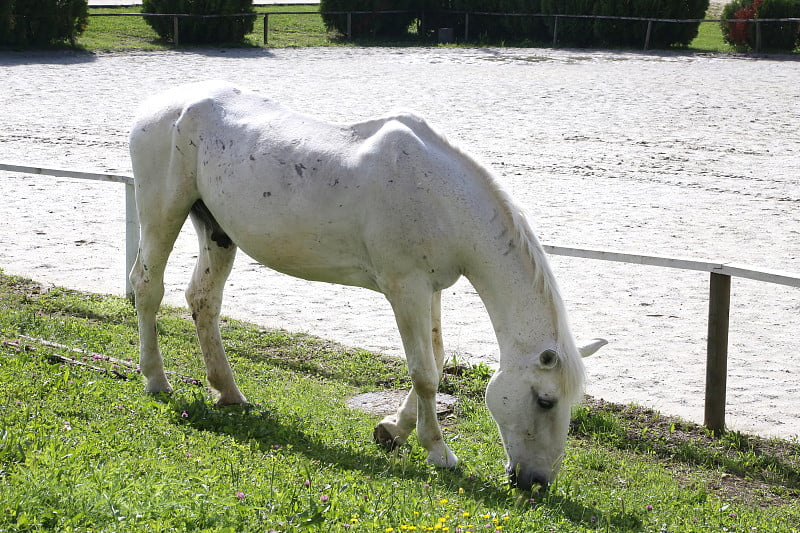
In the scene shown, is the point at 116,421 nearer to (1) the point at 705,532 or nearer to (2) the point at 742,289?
(1) the point at 705,532

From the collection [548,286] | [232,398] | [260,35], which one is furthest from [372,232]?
[260,35]

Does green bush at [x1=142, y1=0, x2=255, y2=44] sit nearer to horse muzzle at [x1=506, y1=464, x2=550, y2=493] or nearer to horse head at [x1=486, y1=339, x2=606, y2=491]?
horse head at [x1=486, y1=339, x2=606, y2=491]

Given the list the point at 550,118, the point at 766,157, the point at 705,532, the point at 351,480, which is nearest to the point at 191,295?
the point at 351,480

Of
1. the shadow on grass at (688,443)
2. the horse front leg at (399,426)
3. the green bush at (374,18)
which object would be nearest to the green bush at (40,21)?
the green bush at (374,18)

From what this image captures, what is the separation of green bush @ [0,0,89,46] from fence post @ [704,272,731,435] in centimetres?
2384

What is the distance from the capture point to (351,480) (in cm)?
420

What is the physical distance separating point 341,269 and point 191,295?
1.19 metres

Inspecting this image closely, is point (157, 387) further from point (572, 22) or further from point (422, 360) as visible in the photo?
point (572, 22)

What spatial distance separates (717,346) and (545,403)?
1.88 meters

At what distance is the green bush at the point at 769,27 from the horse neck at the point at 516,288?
87.7 feet

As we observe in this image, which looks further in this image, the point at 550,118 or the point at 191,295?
the point at 550,118

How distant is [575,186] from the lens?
1245 centimetres

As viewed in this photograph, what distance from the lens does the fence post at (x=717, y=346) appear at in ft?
19.0

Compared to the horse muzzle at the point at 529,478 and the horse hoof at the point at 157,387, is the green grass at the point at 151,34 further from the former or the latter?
the horse muzzle at the point at 529,478
